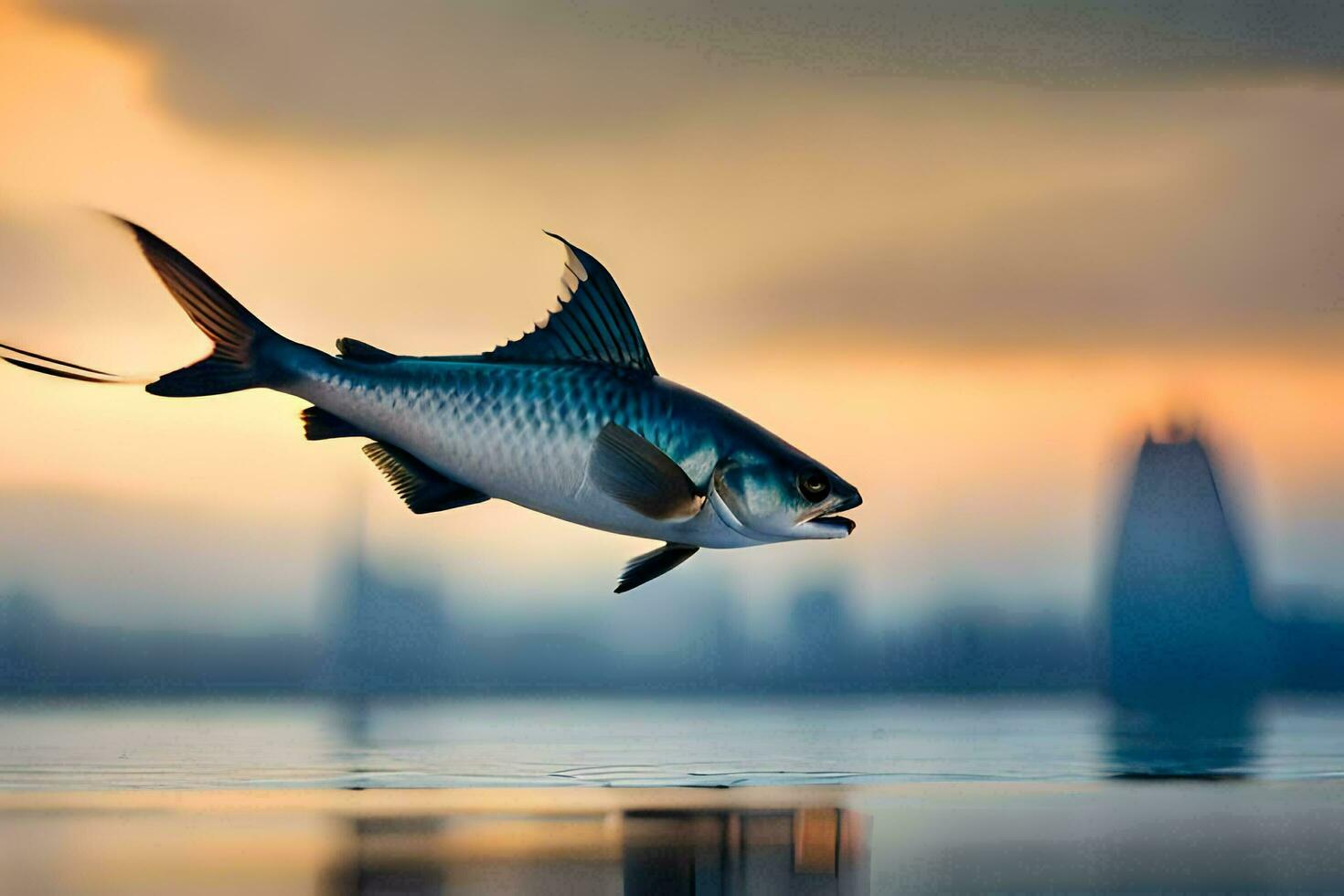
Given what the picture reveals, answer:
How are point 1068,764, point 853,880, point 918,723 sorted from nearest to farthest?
point 853,880
point 1068,764
point 918,723

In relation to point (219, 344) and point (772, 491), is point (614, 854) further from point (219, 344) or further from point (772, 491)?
point (219, 344)

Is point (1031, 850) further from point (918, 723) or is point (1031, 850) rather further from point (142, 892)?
point (918, 723)

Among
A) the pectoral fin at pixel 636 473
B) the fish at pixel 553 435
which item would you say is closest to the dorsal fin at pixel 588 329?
the fish at pixel 553 435

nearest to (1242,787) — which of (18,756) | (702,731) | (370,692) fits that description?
(702,731)

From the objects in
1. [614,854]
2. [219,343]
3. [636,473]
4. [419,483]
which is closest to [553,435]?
[636,473]

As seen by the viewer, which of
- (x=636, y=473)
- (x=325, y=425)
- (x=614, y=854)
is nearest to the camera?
(x=614, y=854)

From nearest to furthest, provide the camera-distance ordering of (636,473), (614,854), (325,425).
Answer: (614,854)
(636,473)
(325,425)

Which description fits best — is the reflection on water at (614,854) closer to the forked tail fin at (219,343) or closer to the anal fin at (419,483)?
the anal fin at (419,483)
